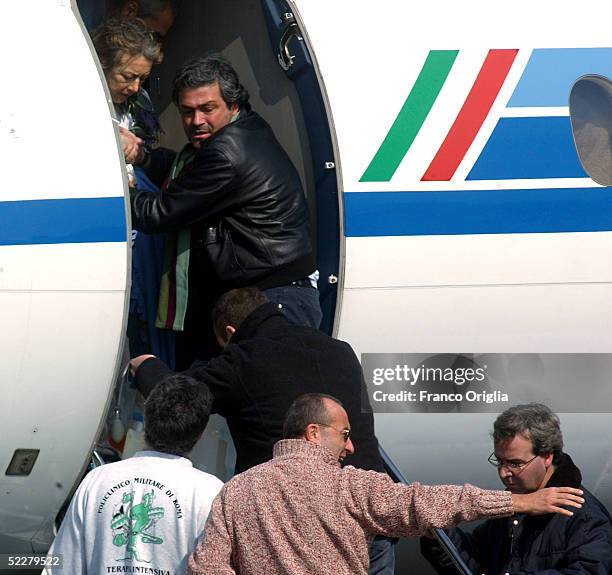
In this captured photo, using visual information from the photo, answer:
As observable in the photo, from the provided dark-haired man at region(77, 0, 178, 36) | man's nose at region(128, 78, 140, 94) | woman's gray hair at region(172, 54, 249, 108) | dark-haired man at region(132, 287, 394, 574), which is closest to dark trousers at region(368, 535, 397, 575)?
dark-haired man at region(132, 287, 394, 574)

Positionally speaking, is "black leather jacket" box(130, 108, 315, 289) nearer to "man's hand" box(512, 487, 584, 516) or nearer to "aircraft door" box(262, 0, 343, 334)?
"aircraft door" box(262, 0, 343, 334)

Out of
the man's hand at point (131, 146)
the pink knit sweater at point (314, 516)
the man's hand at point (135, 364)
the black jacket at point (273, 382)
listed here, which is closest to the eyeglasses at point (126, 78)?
the man's hand at point (131, 146)

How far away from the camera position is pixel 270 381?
15.5ft

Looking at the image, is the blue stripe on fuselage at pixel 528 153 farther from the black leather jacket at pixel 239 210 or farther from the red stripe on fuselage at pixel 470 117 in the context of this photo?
the black leather jacket at pixel 239 210

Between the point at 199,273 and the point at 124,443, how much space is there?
86 centimetres

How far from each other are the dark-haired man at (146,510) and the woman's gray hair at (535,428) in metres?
1.27

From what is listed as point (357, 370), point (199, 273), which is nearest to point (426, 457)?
point (357, 370)

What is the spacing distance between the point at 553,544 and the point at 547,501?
0.54 metres

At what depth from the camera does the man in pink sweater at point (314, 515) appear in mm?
3811

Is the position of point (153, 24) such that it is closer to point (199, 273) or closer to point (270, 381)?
point (199, 273)

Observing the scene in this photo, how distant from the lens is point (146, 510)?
400cm

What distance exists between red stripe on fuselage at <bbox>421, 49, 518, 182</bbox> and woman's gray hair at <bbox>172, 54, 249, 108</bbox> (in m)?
0.95

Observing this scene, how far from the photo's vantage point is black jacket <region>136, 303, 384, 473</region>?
4.73m

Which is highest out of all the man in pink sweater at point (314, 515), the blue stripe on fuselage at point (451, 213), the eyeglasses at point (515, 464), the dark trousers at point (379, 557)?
the blue stripe on fuselage at point (451, 213)
